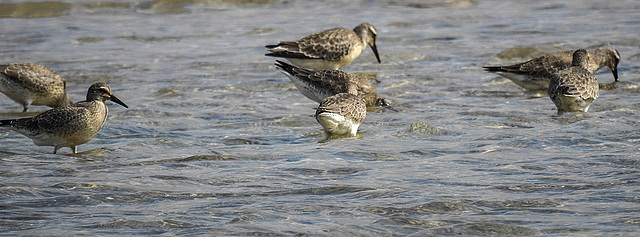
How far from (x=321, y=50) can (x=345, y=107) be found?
4.63 meters

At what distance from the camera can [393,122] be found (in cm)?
1033

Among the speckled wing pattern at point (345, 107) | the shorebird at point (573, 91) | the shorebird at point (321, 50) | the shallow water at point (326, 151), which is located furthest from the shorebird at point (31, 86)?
the shorebird at point (573, 91)

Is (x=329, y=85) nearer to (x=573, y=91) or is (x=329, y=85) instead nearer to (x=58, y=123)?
(x=573, y=91)

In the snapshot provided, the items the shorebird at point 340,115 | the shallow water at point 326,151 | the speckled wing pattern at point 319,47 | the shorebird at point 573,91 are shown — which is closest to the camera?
the shallow water at point 326,151

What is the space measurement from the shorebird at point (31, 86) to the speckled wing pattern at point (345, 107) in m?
4.02

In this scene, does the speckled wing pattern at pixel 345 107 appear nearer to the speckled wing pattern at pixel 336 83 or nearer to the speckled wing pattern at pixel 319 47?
the speckled wing pattern at pixel 336 83

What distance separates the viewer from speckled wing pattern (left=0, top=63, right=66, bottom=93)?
449 inches

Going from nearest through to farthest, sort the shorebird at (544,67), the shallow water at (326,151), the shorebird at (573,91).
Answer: the shallow water at (326,151) → the shorebird at (573,91) → the shorebird at (544,67)

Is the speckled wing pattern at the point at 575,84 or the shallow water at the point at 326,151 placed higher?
the speckled wing pattern at the point at 575,84

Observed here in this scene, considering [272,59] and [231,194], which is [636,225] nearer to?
[231,194]

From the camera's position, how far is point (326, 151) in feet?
28.5

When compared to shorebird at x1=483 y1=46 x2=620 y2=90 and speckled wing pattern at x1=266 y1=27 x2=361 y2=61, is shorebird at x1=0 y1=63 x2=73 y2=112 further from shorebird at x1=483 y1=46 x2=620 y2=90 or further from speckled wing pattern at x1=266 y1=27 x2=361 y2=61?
shorebird at x1=483 y1=46 x2=620 y2=90

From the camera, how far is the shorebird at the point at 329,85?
11406 millimetres

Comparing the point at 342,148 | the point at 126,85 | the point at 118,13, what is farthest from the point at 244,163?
the point at 118,13
